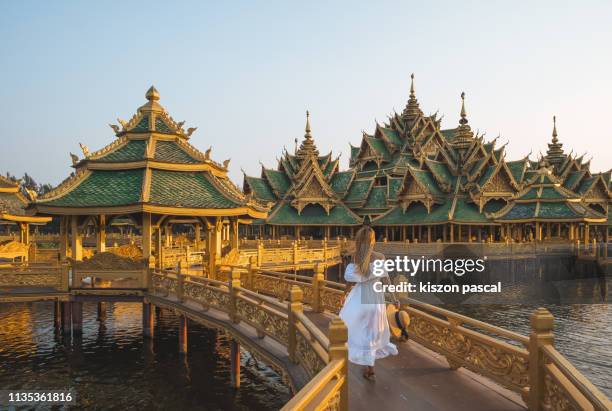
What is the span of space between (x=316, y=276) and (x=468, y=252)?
22.7m

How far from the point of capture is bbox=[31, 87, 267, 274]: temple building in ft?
52.9

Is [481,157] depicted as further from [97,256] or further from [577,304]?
[97,256]

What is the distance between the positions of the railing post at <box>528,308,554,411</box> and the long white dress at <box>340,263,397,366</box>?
197 cm

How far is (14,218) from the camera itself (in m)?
26.8

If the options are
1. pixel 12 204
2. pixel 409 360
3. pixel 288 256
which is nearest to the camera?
pixel 409 360

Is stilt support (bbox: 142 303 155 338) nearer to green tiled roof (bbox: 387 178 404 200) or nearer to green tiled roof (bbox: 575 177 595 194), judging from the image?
green tiled roof (bbox: 387 178 404 200)

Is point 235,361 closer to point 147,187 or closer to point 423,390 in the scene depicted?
point 423,390

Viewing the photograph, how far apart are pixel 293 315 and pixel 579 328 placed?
17860mm

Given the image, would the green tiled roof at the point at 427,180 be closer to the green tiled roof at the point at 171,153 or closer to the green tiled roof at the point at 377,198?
the green tiled roof at the point at 377,198

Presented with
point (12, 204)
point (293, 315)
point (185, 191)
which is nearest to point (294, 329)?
point (293, 315)

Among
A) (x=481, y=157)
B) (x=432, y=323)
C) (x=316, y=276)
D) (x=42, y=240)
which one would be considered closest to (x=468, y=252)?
(x=481, y=157)

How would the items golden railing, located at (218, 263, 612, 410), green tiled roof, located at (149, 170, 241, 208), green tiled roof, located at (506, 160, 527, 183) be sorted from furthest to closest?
green tiled roof, located at (506, 160, 527, 183)
green tiled roof, located at (149, 170, 241, 208)
golden railing, located at (218, 263, 612, 410)

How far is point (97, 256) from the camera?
15.7m

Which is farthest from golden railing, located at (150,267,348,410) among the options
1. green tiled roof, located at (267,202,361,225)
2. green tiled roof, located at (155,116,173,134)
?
green tiled roof, located at (267,202,361,225)
